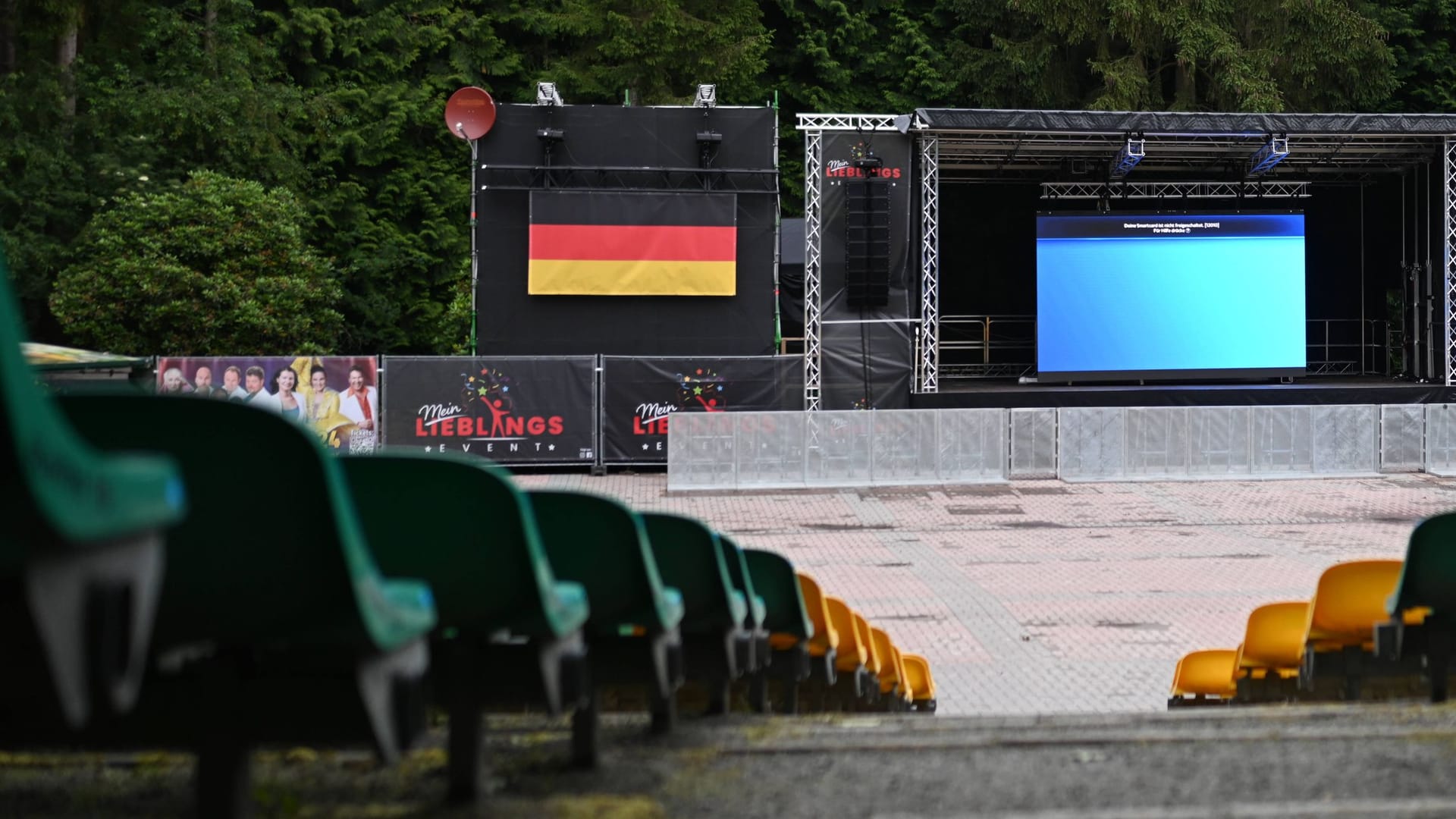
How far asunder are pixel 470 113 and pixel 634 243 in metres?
3.39

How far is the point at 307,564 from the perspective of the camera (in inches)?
78.9

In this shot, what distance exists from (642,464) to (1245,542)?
33.6ft

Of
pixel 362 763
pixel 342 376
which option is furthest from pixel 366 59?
pixel 362 763

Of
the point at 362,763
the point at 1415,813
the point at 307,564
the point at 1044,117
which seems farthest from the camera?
the point at 1044,117

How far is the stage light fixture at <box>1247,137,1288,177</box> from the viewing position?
2559 cm

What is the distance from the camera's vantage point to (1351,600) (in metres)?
5.94

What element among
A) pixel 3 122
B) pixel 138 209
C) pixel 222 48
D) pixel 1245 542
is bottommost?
pixel 1245 542

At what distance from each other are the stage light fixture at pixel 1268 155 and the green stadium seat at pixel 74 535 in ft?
87.5

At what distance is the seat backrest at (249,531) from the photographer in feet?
6.12

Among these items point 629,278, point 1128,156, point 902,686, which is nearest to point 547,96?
point 629,278

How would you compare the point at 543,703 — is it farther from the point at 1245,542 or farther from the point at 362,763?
the point at 1245,542

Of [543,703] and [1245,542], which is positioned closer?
[543,703]

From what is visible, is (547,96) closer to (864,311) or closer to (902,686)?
(864,311)

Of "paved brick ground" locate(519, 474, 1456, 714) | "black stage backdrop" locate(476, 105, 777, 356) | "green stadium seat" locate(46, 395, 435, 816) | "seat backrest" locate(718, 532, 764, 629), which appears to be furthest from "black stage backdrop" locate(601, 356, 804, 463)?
"green stadium seat" locate(46, 395, 435, 816)
